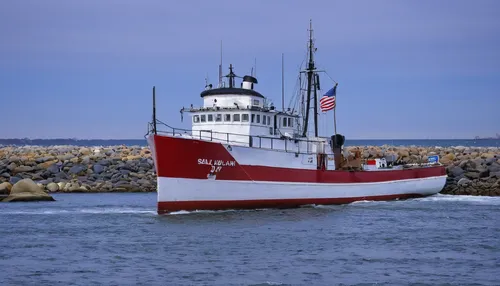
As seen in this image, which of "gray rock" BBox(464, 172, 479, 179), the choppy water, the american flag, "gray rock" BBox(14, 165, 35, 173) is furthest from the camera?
"gray rock" BBox(14, 165, 35, 173)

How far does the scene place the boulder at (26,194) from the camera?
3850 centimetres

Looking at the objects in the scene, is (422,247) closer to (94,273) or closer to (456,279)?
(456,279)

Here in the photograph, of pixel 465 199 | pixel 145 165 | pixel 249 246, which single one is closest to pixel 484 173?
pixel 465 199

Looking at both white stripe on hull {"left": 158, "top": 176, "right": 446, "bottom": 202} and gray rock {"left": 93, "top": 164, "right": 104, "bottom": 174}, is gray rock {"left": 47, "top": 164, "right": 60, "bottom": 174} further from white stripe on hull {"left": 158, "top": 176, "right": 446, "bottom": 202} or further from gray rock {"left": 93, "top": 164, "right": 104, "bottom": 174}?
white stripe on hull {"left": 158, "top": 176, "right": 446, "bottom": 202}

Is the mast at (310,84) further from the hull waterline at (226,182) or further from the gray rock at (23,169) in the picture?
the gray rock at (23,169)

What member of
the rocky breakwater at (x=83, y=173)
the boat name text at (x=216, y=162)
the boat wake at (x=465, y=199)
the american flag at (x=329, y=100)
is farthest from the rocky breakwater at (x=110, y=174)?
the boat name text at (x=216, y=162)

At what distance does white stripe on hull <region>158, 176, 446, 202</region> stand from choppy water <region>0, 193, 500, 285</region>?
0.80 metres

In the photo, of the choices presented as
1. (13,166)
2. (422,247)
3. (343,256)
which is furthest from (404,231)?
(13,166)

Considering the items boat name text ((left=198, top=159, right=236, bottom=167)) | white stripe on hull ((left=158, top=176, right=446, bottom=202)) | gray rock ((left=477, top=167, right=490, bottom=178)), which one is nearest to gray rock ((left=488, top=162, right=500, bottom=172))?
gray rock ((left=477, top=167, right=490, bottom=178))

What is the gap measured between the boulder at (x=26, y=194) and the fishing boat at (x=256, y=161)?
945 centimetres

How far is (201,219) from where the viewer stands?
3000 cm

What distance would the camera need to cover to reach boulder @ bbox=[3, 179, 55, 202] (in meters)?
38.5

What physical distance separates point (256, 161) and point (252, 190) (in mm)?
1328

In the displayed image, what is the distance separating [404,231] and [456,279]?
28.7 ft
